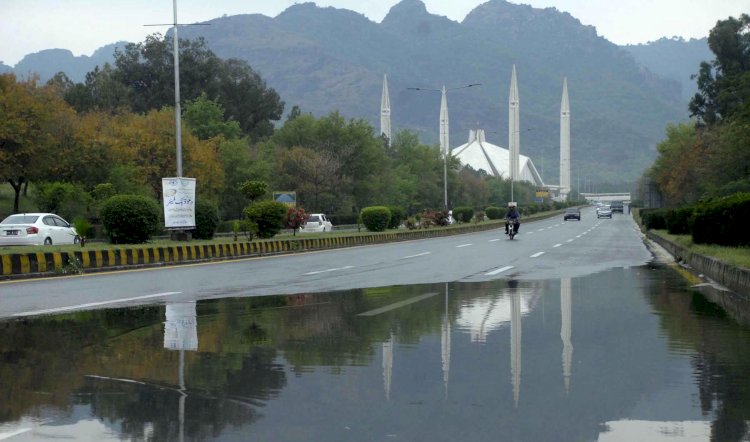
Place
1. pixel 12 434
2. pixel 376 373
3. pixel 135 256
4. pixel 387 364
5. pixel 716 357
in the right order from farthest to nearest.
Result: pixel 135 256, pixel 716 357, pixel 387 364, pixel 376 373, pixel 12 434

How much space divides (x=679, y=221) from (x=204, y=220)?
19455 millimetres

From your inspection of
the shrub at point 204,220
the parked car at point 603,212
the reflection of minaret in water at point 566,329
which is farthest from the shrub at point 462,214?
the reflection of minaret in water at point 566,329

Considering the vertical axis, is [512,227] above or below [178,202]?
below

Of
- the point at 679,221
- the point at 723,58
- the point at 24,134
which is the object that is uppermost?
the point at 723,58

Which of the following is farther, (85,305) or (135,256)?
(135,256)

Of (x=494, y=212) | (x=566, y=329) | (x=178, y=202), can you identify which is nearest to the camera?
(x=566, y=329)

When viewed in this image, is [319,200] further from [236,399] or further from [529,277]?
[236,399]

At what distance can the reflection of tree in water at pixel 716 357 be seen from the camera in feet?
21.9

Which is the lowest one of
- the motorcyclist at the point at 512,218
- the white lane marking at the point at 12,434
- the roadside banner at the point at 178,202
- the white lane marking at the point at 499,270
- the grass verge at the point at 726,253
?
the white lane marking at the point at 499,270

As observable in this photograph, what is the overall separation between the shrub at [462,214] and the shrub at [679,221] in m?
43.4

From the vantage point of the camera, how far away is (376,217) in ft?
189

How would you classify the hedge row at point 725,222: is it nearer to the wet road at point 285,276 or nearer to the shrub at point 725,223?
the shrub at point 725,223

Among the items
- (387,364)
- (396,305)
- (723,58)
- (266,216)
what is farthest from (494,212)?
(387,364)

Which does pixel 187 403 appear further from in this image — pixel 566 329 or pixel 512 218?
pixel 512 218
